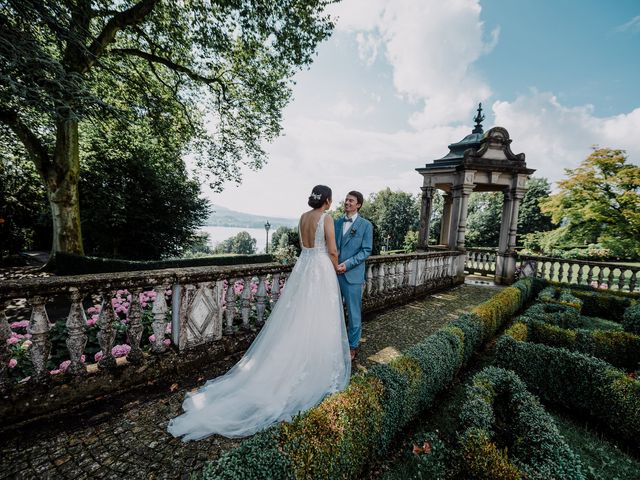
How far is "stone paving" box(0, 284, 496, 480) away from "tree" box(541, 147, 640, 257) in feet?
61.9

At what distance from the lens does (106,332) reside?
9.80 feet

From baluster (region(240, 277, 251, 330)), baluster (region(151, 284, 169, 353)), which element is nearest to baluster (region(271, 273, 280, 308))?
baluster (region(240, 277, 251, 330))

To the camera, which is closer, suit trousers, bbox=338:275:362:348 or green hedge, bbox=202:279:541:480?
green hedge, bbox=202:279:541:480

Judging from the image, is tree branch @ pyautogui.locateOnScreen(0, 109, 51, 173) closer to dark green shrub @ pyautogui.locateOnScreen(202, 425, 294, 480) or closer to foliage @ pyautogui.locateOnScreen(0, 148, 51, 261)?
foliage @ pyautogui.locateOnScreen(0, 148, 51, 261)

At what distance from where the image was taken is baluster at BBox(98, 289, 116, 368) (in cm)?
295

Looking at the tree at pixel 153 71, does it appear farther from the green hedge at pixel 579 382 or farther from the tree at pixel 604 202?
the tree at pixel 604 202

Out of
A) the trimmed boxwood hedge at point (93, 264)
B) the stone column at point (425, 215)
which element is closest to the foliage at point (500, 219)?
the stone column at point (425, 215)

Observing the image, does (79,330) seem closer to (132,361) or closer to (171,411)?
(132,361)

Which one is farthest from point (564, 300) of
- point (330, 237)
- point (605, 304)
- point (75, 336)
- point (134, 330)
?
point (75, 336)

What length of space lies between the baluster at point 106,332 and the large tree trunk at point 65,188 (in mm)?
12044

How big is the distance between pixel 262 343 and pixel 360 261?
1.78m

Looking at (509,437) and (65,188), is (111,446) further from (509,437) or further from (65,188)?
(65,188)

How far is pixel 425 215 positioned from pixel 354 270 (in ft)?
31.5

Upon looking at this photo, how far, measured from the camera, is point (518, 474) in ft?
5.90
